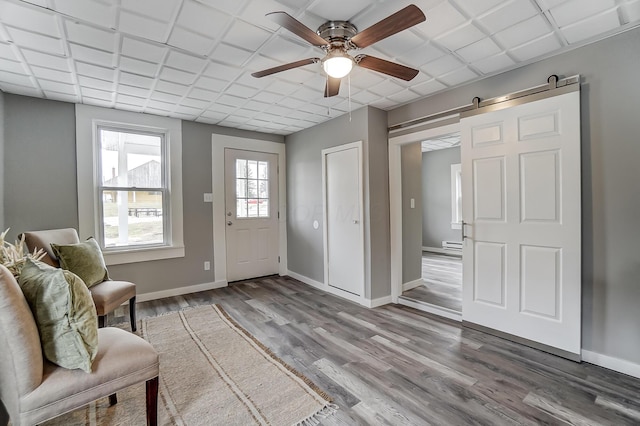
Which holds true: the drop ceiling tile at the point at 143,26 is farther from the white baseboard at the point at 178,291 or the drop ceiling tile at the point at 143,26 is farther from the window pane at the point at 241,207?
the white baseboard at the point at 178,291

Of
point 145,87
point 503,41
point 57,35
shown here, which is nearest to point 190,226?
point 145,87

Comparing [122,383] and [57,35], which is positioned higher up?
[57,35]

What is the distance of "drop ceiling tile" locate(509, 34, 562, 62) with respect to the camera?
211 centimetres

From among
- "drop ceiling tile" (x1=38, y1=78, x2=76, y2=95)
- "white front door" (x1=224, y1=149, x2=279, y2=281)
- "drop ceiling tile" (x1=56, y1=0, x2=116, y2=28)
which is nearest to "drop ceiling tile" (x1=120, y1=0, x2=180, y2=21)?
"drop ceiling tile" (x1=56, y1=0, x2=116, y2=28)

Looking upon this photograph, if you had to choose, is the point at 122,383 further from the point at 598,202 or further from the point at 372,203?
the point at 598,202

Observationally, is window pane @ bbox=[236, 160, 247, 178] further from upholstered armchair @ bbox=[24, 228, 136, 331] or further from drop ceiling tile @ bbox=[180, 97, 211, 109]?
upholstered armchair @ bbox=[24, 228, 136, 331]

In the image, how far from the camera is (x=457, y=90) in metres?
2.94

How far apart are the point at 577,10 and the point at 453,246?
17.3 ft

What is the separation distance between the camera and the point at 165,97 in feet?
10.3

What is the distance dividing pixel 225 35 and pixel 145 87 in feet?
4.46

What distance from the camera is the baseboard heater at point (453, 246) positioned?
6348 mm

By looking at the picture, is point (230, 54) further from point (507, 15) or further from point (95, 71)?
point (507, 15)

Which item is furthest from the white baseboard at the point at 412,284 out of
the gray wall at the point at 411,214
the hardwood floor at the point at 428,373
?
the hardwood floor at the point at 428,373

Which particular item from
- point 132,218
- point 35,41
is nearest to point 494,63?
point 35,41
